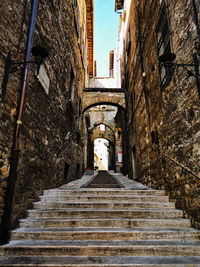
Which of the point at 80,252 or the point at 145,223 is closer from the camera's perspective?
the point at 80,252

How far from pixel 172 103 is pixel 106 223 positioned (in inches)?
116

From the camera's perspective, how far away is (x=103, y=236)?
9.32 feet

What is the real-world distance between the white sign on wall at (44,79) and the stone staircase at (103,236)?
288 centimetres

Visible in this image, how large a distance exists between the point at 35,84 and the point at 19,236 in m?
3.11

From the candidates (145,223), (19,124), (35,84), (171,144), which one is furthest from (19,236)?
(171,144)

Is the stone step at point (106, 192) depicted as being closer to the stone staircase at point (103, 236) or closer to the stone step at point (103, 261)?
the stone staircase at point (103, 236)

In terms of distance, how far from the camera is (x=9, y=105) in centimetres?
312

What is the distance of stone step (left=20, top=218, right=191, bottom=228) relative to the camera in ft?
10.4

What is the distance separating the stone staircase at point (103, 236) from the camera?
7.73ft

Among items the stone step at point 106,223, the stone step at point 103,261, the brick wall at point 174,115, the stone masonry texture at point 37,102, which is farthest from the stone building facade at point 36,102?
the brick wall at point 174,115

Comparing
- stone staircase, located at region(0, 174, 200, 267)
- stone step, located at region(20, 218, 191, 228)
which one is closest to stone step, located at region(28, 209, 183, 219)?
stone staircase, located at region(0, 174, 200, 267)

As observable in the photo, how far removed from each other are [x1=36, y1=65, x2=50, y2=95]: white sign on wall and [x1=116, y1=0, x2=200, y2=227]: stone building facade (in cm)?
287

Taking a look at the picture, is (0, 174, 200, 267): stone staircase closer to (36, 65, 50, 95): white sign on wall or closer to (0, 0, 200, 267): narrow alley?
(0, 0, 200, 267): narrow alley

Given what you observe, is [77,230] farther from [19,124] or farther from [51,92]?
[51,92]
